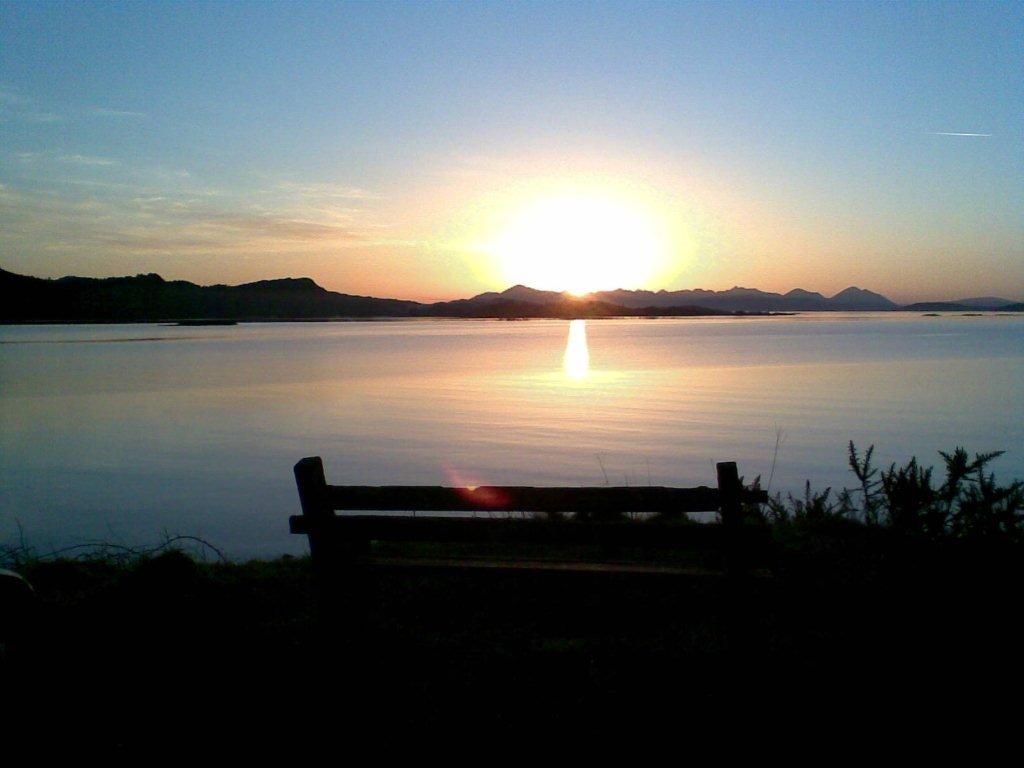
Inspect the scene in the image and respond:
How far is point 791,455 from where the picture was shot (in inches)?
696

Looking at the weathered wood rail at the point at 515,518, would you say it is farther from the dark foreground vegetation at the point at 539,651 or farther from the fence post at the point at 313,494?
the dark foreground vegetation at the point at 539,651

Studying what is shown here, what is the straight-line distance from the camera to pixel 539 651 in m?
4.68

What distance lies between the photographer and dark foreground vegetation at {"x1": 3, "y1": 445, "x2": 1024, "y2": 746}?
13.1 feet

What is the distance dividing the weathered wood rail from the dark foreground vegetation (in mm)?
264

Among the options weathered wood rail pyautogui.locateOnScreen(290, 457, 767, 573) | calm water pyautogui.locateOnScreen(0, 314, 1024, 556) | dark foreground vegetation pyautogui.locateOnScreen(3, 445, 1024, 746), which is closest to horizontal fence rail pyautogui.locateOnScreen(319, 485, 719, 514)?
weathered wood rail pyautogui.locateOnScreen(290, 457, 767, 573)

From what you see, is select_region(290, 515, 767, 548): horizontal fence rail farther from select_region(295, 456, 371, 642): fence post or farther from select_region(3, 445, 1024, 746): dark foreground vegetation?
select_region(3, 445, 1024, 746): dark foreground vegetation

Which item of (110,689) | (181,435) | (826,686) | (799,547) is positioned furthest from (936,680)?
(181,435)

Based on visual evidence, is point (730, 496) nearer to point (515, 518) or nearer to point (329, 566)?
point (515, 518)

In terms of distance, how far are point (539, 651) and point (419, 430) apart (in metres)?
17.9

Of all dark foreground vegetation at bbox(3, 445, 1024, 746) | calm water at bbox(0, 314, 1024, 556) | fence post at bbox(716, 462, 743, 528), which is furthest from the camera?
calm water at bbox(0, 314, 1024, 556)

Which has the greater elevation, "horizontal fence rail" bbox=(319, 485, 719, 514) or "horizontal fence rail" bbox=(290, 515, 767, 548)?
"horizontal fence rail" bbox=(319, 485, 719, 514)

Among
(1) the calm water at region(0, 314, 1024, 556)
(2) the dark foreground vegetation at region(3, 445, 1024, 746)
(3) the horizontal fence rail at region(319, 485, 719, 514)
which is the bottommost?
(1) the calm water at region(0, 314, 1024, 556)

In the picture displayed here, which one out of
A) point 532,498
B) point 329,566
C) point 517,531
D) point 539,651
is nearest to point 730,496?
point 532,498

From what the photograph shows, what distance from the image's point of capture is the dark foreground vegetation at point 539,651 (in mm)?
3994
